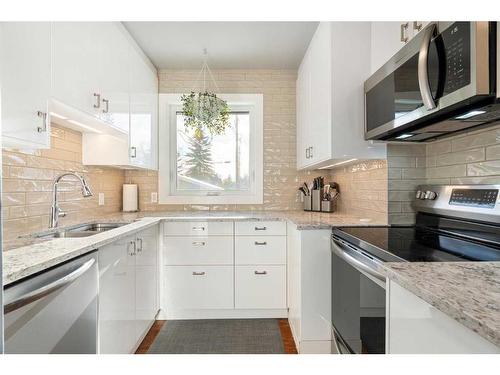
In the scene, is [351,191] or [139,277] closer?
[139,277]

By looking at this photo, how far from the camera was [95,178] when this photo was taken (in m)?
2.51

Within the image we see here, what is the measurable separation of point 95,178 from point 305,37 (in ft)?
6.76

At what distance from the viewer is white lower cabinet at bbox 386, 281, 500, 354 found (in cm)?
60

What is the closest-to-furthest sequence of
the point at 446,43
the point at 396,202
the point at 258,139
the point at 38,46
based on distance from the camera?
1. the point at 446,43
2. the point at 38,46
3. the point at 396,202
4. the point at 258,139

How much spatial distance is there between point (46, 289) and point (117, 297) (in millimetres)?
671

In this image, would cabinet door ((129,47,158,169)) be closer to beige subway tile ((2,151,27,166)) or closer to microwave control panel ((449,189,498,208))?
beige subway tile ((2,151,27,166))

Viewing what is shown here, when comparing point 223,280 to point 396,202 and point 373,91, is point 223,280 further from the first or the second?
point 373,91

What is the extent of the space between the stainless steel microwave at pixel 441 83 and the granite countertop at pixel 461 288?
1.83 ft

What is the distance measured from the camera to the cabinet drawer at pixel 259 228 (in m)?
2.48

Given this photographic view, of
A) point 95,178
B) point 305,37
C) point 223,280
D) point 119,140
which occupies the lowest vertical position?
point 223,280

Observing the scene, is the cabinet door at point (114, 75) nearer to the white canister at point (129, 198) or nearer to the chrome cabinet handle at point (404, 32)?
the white canister at point (129, 198)

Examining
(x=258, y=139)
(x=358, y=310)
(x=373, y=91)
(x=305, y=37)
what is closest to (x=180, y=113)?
(x=258, y=139)

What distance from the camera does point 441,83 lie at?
1.13 metres

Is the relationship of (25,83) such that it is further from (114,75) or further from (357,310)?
(357,310)
